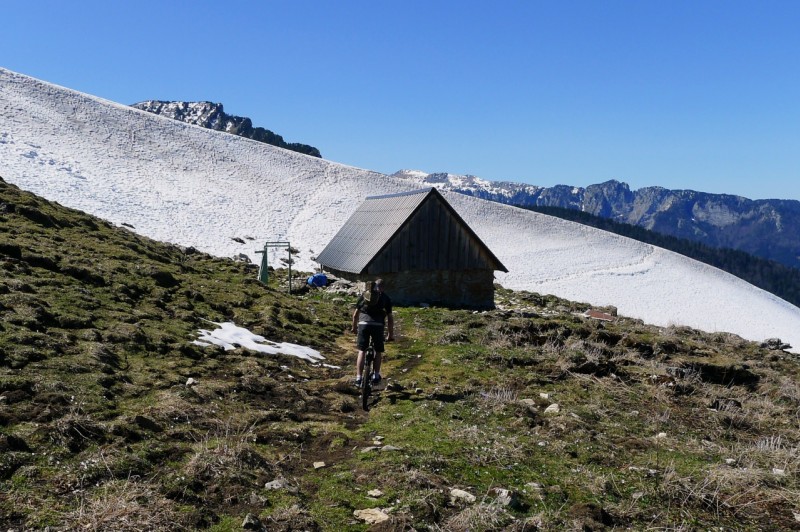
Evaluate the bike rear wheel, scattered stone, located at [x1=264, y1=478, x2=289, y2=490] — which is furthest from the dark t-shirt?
scattered stone, located at [x1=264, y1=478, x2=289, y2=490]

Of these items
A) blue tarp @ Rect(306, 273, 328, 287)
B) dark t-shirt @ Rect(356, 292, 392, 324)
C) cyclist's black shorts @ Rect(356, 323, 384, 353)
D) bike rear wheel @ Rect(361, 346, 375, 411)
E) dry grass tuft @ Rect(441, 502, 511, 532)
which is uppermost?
dark t-shirt @ Rect(356, 292, 392, 324)

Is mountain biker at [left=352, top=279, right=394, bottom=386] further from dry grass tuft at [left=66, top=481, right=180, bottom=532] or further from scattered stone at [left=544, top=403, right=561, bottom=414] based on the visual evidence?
dry grass tuft at [left=66, top=481, right=180, bottom=532]

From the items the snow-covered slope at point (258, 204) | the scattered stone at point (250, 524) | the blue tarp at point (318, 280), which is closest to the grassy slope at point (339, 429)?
the scattered stone at point (250, 524)

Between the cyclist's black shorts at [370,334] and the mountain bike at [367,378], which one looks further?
the cyclist's black shorts at [370,334]

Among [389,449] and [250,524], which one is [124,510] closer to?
[250,524]

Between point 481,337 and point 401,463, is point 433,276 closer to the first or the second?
point 481,337

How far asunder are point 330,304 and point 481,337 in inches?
353

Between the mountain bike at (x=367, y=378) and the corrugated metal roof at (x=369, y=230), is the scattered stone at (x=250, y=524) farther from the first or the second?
the corrugated metal roof at (x=369, y=230)

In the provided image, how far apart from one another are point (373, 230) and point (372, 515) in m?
26.1

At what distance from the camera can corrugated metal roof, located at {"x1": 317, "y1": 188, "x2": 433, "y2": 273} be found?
2938cm

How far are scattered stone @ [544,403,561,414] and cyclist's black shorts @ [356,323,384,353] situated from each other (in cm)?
339

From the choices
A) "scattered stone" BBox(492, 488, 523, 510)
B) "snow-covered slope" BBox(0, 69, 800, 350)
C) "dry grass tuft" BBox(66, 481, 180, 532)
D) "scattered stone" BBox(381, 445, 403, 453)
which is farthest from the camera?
"snow-covered slope" BBox(0, 69, 800, 350)

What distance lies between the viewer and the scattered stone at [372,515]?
579cm

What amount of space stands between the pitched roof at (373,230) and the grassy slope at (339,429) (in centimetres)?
1276
